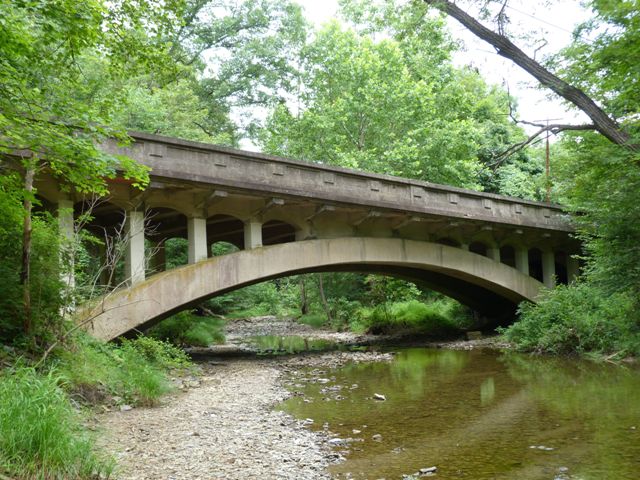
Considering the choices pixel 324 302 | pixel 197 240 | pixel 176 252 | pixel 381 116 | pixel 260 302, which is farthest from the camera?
pixel 260 302

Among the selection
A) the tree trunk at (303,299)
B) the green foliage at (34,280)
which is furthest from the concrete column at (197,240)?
the tree trunk at (303,299)

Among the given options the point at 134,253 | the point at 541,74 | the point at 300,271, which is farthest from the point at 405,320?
the point at 134,253

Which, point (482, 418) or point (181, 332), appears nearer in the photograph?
point (482, 418)

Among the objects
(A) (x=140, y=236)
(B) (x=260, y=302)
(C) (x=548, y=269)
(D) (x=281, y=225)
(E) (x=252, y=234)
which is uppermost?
(D) (x=281, y=225)

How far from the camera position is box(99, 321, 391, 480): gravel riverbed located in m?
5.07

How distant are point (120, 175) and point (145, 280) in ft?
7.17

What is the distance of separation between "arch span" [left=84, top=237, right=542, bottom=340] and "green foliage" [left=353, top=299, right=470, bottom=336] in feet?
4.21

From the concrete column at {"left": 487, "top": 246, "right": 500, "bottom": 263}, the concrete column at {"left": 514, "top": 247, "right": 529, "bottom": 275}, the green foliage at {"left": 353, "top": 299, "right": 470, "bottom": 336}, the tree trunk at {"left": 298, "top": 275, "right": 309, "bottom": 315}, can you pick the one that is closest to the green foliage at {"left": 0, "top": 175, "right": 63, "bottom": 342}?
the concrete column at {"left": 487, "top": 246, "right": 500, "bottom": 263}

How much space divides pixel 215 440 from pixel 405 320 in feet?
57.0

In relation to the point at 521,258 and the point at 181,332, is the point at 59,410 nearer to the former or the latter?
the point at 181,332

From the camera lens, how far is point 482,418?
7.59 meters

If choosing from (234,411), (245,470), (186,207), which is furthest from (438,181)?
→ (245,470)

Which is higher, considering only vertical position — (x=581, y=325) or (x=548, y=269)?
(x=548, y=269)

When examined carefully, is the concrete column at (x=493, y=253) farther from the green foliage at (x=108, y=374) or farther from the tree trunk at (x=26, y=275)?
the tree trunk at (x=26, y=275)
